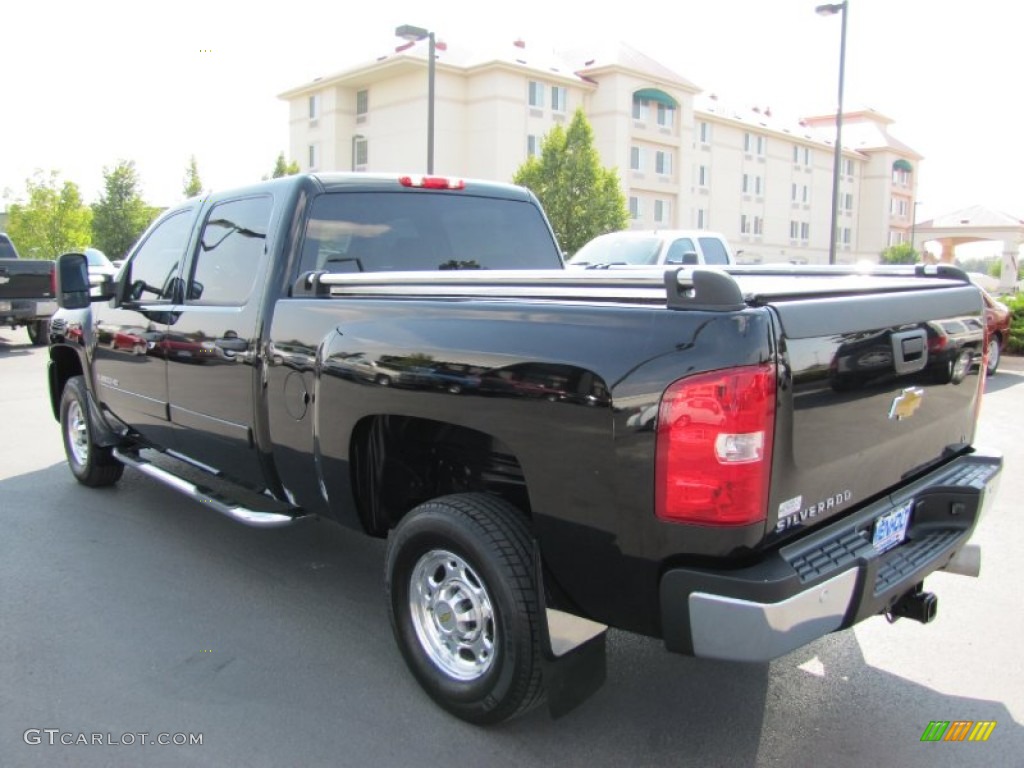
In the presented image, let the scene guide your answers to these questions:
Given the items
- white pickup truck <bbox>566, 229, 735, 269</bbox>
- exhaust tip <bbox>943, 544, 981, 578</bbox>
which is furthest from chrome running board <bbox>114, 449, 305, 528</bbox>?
white pickup truck <bbox>566, 229, 735, 269</bbox>

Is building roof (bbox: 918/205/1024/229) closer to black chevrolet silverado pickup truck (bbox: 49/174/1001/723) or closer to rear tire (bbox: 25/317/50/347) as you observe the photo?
Answer: rear tire (bbox: 25/317/50/347)

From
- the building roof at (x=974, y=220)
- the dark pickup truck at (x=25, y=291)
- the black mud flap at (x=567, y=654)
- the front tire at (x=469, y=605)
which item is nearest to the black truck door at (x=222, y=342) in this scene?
the front tire at (x=469, y=605)

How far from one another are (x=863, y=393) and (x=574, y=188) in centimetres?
3441

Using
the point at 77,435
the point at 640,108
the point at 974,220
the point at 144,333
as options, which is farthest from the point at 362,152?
the point at 974,220

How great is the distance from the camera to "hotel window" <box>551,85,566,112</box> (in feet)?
165

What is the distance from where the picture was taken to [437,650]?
3.28m

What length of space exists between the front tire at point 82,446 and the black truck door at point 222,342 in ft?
5.10

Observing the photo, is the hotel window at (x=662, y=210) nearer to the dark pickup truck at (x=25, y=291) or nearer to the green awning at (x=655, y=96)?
the green awning at (x=655, y=96)

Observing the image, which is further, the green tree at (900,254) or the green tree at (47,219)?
the green tree at (900,254)

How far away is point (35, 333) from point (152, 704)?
53.4ft

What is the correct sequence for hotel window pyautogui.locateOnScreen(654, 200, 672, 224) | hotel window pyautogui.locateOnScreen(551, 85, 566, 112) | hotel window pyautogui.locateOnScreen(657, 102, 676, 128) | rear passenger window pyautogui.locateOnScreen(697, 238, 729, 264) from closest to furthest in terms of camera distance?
1. rear passenger window pyautogui.locateOnScreen(697, 238, 729, 264)
2. hotel window pyautogui.locateOnScreen(551, 85, 566, 112)
3. hotel window pyautogui.locateOnScreen(657, 102, 676, 128)
4. hotel window pyautogui.locateOnScreen(654, 200, 672, 224)

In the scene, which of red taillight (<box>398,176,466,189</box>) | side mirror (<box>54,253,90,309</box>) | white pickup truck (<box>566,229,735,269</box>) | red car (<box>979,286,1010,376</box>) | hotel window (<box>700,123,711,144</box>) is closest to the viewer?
red taillight (<box>398,176,466,189</box>)

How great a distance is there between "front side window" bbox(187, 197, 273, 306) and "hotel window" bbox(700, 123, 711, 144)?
5894 centimetres

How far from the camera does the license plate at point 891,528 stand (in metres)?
2.94
